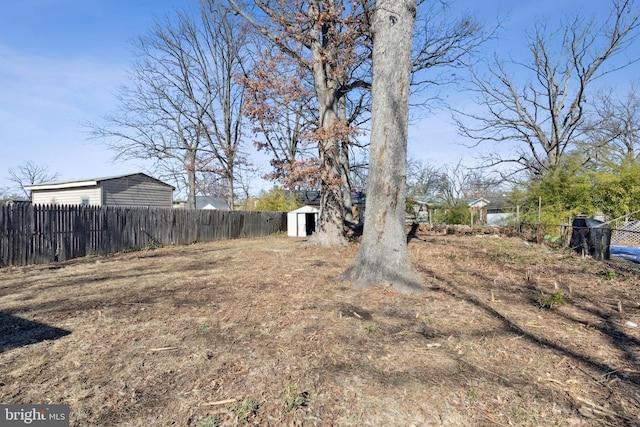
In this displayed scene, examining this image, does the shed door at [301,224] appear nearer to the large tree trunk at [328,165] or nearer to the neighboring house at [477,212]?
the large tree trunk at [328,165]

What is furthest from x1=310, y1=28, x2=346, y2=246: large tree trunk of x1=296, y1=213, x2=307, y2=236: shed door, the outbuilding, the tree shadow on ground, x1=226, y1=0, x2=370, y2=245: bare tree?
x1=296, y1=213, x2=307, y2=236: shed door

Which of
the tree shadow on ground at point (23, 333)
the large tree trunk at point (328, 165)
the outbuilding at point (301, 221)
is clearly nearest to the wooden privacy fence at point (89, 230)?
the outbuilding at point (301, 221)

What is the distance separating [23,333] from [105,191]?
1437cm

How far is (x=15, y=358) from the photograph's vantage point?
8.63 ft

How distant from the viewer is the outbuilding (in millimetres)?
17688

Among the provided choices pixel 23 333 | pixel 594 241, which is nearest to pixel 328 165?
pixel 594 241

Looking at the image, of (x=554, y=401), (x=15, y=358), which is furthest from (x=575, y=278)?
(x=15, y=358)

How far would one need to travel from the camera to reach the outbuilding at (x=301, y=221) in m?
17.7

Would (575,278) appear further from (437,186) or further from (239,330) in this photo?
(437,186)

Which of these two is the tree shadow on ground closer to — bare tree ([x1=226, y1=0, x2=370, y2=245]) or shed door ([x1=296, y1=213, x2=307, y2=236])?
bare tree ([x1=226, y1=0, x2=370, y2=245])

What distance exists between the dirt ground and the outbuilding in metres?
12.6

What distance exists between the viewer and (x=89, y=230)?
32.1ft

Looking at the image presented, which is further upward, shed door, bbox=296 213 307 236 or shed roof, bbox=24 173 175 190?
shed roof, bbox=24 173 175 190

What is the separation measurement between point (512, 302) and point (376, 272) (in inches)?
66.0
